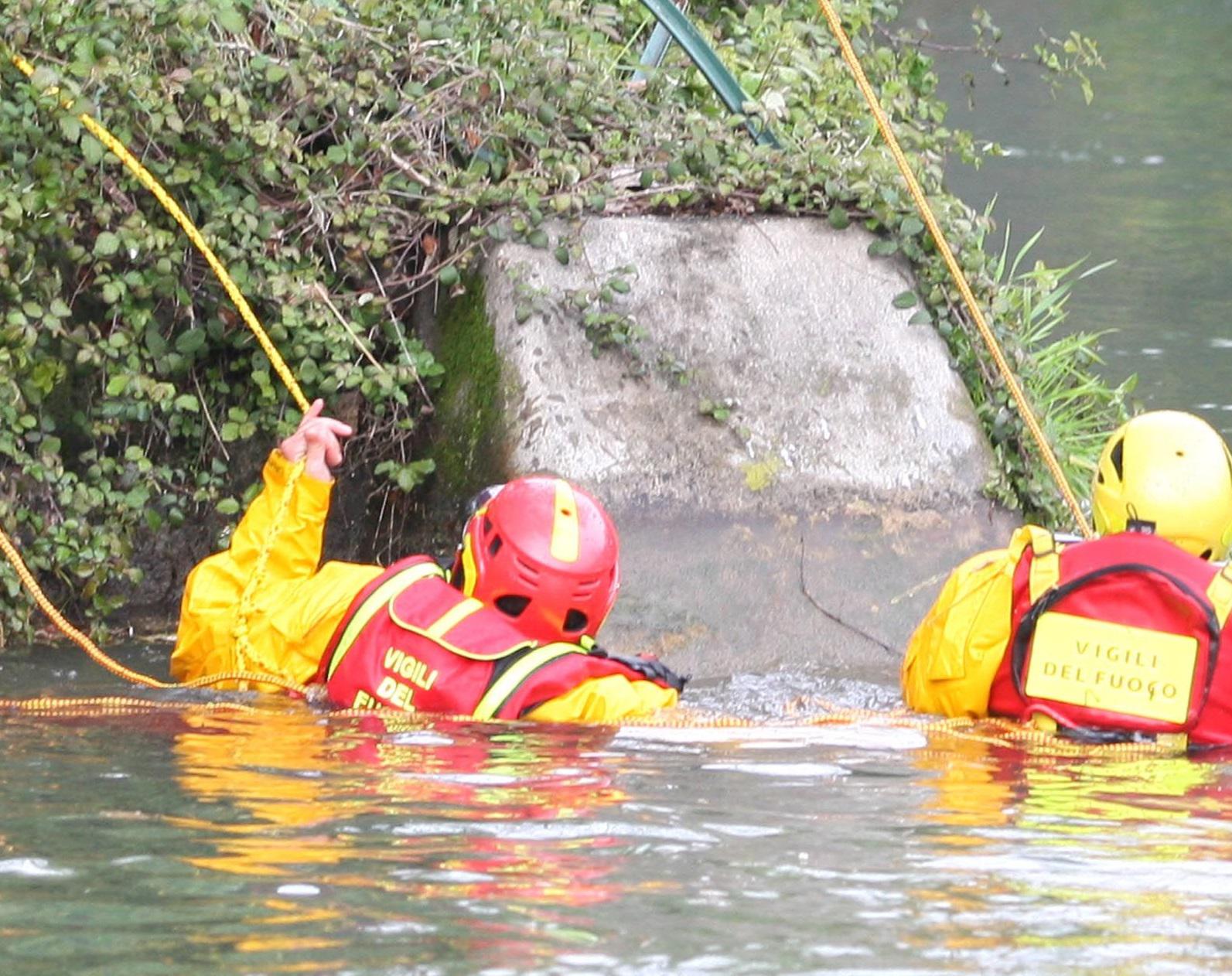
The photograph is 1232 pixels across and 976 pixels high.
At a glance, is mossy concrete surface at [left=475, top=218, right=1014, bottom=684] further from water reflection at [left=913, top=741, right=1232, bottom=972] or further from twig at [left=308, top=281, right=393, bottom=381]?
water reflection at [left=913, top=741, right=1232, bottom=972]

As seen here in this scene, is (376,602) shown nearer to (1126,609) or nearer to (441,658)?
(441,658)

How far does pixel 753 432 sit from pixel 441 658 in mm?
2311

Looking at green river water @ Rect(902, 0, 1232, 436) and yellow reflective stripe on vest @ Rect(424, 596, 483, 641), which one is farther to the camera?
green river water @ Rect(902, 0, 1232, 436)

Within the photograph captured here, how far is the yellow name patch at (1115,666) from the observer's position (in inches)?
230

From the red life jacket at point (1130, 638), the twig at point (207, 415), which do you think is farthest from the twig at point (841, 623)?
the twig at point (207, 415)

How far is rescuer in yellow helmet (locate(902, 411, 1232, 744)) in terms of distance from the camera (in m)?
5.84

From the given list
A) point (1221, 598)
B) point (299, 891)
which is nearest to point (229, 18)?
point (1221, 598)

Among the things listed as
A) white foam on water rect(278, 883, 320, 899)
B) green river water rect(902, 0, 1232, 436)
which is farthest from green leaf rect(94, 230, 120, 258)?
green river water rect(902, 0, 1232, 436)

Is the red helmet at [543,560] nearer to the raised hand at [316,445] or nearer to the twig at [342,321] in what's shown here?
the raised hand at [316,445]

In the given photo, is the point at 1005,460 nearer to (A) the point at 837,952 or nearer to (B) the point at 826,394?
(B) the point at 826,394

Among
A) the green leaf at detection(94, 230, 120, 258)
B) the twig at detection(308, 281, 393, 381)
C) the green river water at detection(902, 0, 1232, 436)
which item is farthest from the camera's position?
the green river water at detection(902, 0, 1232, 436)

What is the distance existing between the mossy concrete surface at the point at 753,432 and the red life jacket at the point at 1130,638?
1533 millimetres

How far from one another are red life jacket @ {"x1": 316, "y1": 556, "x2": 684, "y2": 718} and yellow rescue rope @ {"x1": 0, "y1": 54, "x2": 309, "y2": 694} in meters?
0.35

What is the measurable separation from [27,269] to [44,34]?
0.82 metres
